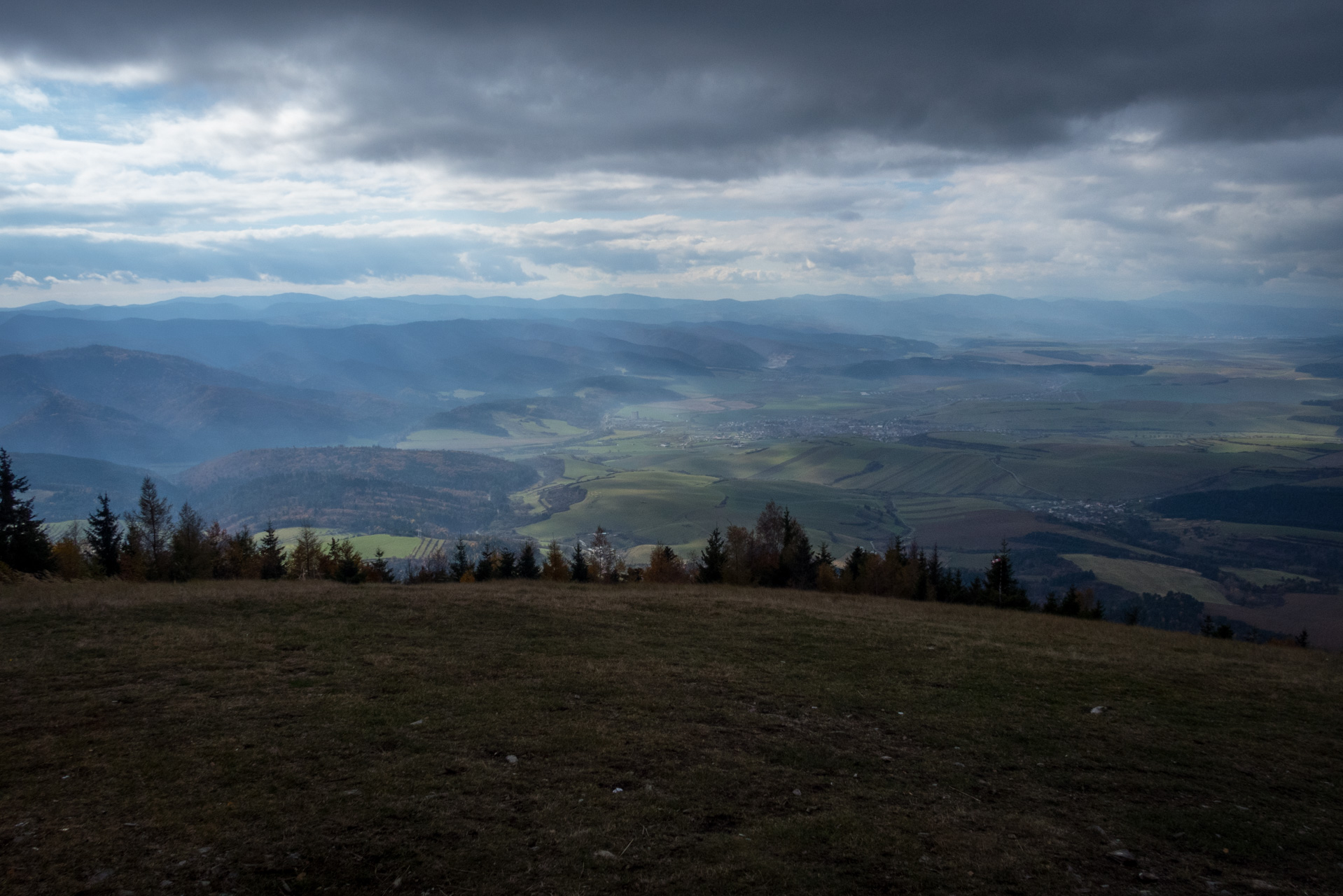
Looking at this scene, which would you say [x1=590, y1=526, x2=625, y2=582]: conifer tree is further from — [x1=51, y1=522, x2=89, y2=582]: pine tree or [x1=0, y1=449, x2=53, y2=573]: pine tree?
[x1=0, y1=449, x2=53, y2=573]: pine tree

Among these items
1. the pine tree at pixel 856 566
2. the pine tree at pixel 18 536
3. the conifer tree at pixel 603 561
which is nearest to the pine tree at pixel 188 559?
the pine tree at pixel 18 536

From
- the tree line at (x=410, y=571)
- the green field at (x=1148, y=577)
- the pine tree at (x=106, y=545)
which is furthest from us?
the green field at (x=1148, y=577)

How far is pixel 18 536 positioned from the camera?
32344 millimetres

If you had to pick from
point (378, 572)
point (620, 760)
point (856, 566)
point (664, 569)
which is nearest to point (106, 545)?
point (378, 572)

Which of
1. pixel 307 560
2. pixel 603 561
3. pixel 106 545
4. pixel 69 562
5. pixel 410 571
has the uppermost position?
pixel 106 545

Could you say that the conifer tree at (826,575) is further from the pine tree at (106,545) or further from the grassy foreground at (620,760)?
the pine tree at (106,545)

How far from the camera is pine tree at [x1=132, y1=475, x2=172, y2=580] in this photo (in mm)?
37100

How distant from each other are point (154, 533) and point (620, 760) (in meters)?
42.3

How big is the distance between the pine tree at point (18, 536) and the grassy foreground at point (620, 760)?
15.8 m

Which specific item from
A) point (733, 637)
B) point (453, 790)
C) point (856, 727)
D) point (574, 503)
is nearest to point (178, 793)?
point (453, 790)

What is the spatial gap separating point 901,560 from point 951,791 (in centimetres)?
4720

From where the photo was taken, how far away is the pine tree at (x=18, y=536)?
105 feet

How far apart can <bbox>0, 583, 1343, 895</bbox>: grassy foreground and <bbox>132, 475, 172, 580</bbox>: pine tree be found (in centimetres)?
1841

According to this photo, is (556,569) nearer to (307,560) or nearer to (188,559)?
(307,560)
